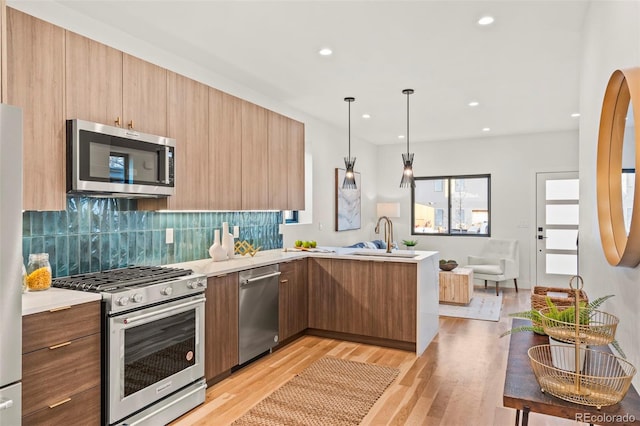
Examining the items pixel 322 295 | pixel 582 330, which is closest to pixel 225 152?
pixel 322 295

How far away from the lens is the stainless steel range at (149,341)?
2354 millimetres

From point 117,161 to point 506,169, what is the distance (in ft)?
21.9

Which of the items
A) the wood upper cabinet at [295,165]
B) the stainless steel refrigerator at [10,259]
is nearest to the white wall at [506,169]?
the wood upper cabinet at [295,165]

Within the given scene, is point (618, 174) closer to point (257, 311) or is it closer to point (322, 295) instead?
point (257, 311)

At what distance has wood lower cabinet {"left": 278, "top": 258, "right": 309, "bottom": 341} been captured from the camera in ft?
→ 13.3

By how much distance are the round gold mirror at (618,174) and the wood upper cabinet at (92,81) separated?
2.72m

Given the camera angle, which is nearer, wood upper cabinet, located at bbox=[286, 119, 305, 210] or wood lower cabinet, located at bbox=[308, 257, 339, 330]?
wood lower cabinet, located at bbox=[308, 257, 339, 330]

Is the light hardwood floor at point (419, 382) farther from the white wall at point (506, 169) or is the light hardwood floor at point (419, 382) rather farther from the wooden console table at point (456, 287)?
the white wall at point (506, 169)

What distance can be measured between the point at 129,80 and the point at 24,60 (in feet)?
2.24

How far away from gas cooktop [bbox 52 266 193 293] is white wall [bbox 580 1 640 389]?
2431 millimetres

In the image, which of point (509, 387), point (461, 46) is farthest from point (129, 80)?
point (509, 387)

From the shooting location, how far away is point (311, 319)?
4.49 metres

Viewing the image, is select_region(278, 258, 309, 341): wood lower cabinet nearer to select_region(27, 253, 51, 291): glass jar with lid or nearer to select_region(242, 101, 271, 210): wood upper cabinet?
select_region(242, 101, 271, 210): wood upper cabinet

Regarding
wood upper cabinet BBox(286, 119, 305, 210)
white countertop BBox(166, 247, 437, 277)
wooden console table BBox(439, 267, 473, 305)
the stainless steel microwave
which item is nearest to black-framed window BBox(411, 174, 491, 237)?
wooden console table BBox(439, 267, 473, 305)
